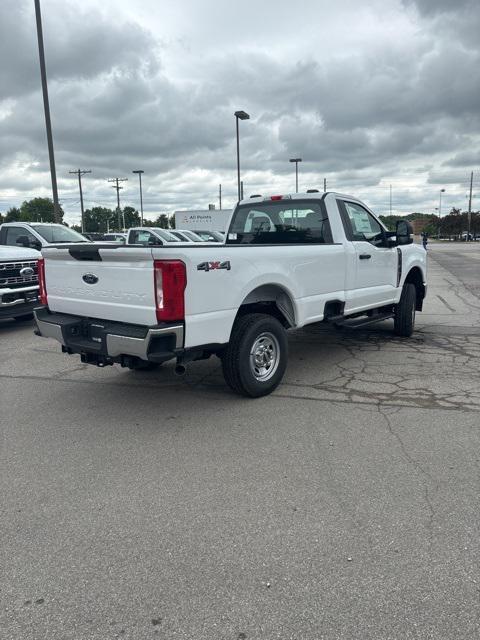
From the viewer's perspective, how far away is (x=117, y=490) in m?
3.37

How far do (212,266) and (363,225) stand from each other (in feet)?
10.7

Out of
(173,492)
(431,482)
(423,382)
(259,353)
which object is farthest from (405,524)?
(423,382)

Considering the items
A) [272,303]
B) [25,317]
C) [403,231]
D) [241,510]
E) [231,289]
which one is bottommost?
[241,510]

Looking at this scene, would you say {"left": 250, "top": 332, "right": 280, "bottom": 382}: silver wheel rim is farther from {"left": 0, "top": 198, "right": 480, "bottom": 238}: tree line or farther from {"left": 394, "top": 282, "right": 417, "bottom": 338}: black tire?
{"left": 0, "top": 198, "right": 480, "bottom": 238}: tree line

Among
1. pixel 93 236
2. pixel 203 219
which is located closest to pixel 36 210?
pixel 203 219

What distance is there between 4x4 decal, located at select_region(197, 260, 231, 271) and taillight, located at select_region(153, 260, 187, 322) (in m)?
0.20

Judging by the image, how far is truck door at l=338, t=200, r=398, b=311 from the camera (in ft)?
21.2

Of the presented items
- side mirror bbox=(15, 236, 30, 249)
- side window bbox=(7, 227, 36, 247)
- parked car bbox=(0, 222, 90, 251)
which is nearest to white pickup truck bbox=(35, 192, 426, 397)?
side mirror bbox=(15, 236, 30, 249)

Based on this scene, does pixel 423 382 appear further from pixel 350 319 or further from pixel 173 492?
pixel 173 492

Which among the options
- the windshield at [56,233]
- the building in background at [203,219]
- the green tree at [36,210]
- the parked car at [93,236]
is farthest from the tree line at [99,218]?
the windshield at [56,233]

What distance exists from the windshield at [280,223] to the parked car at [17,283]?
411 cm

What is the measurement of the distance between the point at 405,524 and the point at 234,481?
1136 mm

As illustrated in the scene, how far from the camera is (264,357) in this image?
523cm

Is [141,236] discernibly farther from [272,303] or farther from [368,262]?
[272,303]
